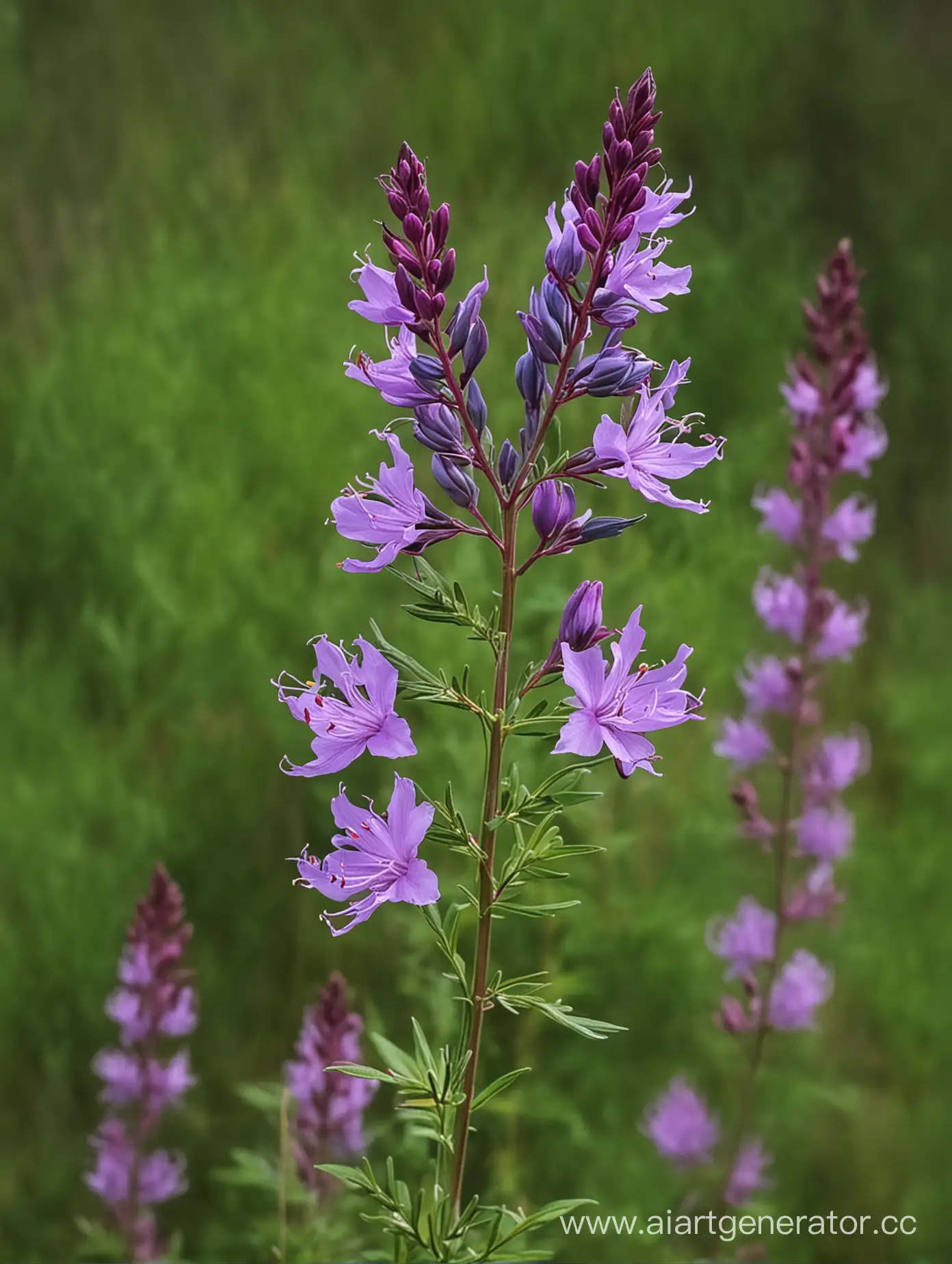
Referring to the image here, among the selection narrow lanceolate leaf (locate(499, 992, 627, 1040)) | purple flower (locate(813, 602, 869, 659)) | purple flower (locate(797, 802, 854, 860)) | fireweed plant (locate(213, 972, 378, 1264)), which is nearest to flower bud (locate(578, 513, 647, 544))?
narrow lanceolate leaf (locate(499, 992, 627, 1040))

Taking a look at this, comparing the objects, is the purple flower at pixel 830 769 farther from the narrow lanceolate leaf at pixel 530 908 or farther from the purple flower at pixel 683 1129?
the narrow lanceolate leaf at pixel 530 908

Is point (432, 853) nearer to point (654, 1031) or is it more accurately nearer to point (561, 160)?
point (654, 1031)

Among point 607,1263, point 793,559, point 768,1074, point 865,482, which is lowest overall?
point 607,1263

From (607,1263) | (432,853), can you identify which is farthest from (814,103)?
(607,1263)

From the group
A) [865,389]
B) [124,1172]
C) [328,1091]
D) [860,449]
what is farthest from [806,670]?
[124,1172]

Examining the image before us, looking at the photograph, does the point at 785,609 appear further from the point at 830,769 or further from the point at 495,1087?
the point at 495,1087

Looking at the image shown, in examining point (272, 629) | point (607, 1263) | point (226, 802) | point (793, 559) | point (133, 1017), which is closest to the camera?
point (133, 1017)

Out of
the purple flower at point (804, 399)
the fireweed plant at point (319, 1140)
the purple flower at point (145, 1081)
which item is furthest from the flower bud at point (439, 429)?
the purple flower at point (145, 1081)
